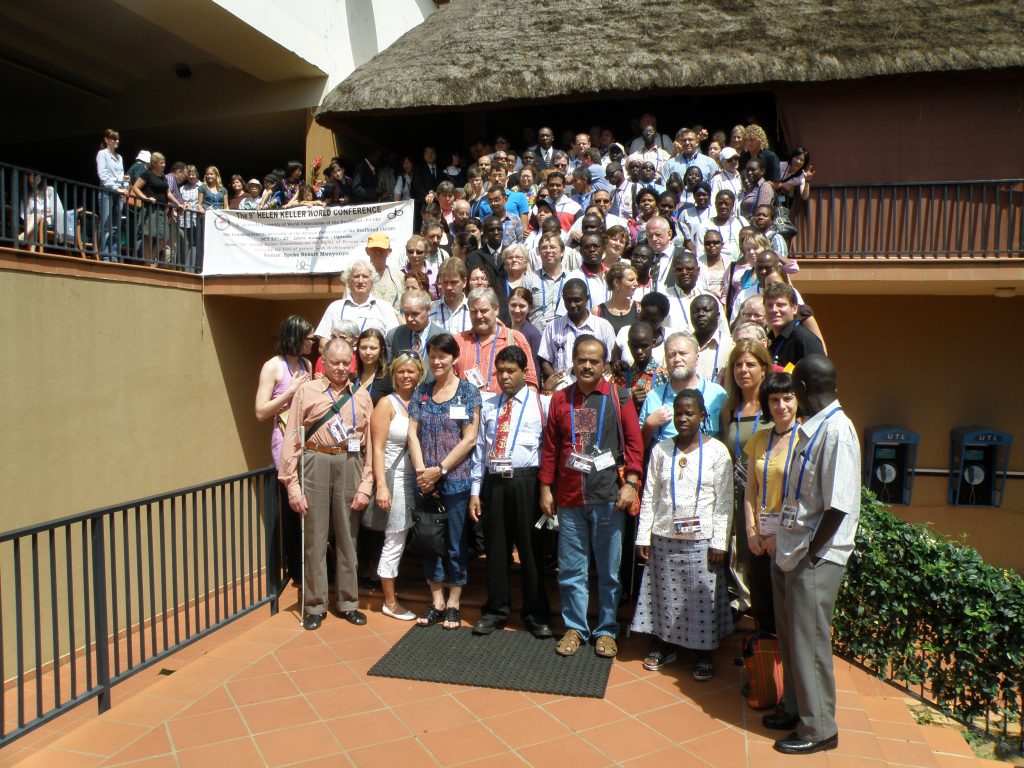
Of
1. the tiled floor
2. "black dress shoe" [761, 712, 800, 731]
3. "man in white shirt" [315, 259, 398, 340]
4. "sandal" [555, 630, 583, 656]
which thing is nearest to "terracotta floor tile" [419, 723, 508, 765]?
the tiled floor

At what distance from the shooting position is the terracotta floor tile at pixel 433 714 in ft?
12.8

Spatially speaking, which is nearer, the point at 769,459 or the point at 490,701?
the point at 769,459

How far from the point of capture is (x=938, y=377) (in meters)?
10.2

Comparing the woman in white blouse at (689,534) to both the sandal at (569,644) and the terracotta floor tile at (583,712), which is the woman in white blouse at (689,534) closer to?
the sandal at (569,644)

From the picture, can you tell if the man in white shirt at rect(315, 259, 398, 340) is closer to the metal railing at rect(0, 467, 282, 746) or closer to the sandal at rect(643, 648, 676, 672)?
the metal railing at rect(0, 467, 282, 746)

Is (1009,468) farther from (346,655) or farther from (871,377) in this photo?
(346,655)

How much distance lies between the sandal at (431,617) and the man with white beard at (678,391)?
1862 mm

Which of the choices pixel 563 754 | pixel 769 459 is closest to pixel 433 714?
pixel 563 754

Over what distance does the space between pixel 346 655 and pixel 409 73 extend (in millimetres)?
10297

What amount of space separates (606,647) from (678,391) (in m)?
1.64

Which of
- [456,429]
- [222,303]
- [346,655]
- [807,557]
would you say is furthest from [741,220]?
[222,303]

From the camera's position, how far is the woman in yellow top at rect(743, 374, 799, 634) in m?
3.85

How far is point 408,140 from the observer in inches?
591

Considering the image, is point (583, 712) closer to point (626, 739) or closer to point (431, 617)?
point (626, 739)
